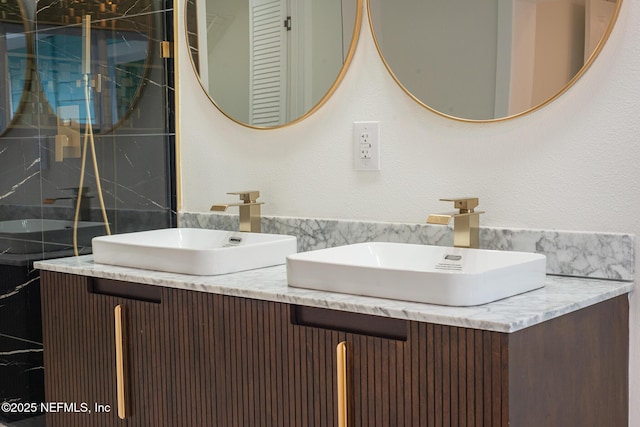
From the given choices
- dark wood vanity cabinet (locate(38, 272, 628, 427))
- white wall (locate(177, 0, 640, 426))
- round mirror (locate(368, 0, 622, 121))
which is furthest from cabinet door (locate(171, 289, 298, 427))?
round mirror (locate(368, 0, 622, 121))

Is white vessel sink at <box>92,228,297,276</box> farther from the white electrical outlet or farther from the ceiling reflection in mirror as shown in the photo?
the ceiling reflection in mirror

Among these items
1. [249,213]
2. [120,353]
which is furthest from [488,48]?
[120,353]

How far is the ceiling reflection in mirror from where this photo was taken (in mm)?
2494

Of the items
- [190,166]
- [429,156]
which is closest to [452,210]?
[429,156]

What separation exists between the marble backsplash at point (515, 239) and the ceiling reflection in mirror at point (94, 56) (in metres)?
0.64

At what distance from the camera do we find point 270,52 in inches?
99.7

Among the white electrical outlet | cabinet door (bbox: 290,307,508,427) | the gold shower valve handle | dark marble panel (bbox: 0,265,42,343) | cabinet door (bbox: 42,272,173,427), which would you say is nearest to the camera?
cabinet door (bbox: 290,307,508,427)

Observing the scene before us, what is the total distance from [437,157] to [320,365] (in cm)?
73

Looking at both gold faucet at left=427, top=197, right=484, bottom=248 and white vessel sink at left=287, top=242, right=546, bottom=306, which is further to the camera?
gold faucet at left=427, top=197, right=484, bottom=248

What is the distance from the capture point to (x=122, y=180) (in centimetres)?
269

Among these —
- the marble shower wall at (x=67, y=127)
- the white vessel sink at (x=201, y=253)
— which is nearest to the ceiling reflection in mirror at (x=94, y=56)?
the marble shower wall at (x=67, y=127)

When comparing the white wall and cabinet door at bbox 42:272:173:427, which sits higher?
the white wall

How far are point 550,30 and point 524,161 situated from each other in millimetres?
326

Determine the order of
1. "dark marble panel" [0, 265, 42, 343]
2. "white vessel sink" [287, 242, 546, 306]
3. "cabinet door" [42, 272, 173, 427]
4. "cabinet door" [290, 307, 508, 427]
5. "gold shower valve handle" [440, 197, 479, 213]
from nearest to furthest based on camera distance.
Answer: "cabinet door" [290, 307, 508, 427] < "white vessel sink" [287, 242, 546, 306] < "gold shower valve handle" [440, 197, 479, 213] < "cabinet door" [42, 272, 173, 427] < "dark marble panel" [0, 265, 42, 343]
